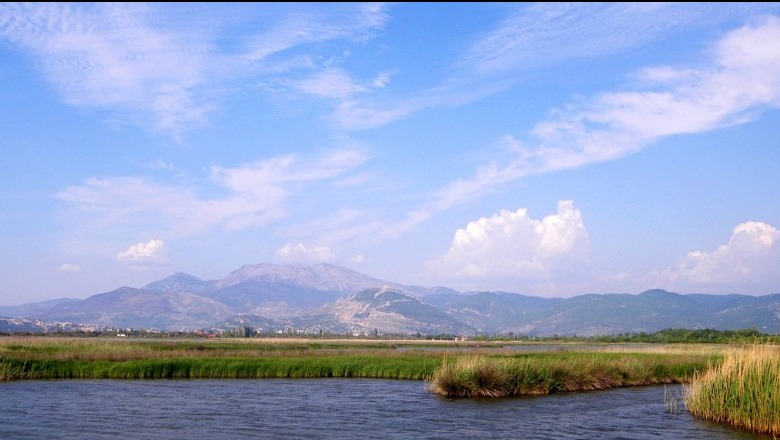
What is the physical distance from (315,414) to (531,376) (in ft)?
45.5

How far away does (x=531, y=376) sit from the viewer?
4006 centimetres

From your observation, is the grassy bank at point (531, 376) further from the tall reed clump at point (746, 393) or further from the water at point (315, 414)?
the tall reed clump at point (746, 393)

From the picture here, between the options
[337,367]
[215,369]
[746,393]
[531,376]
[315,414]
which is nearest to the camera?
[746,393]

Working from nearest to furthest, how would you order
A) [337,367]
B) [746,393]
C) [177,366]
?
[746,393]
[177,366]
[337,367]

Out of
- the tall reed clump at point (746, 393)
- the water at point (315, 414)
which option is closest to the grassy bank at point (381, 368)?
the water at point (315, 414)

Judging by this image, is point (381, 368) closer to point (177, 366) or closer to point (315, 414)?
point (177, 366)

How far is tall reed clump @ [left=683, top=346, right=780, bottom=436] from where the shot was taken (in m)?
25.8

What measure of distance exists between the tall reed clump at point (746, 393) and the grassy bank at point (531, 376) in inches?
343

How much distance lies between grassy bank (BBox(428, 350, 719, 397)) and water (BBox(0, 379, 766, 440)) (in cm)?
117

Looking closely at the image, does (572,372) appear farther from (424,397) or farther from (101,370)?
(101,370)

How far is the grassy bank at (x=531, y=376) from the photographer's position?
38.1 meters

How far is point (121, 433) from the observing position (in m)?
26.7

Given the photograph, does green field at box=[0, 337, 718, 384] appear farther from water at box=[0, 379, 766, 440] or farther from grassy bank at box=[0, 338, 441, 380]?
water at box=[0, 379, 766, 440]

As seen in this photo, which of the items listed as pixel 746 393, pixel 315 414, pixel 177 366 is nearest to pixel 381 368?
pixel 177 366
